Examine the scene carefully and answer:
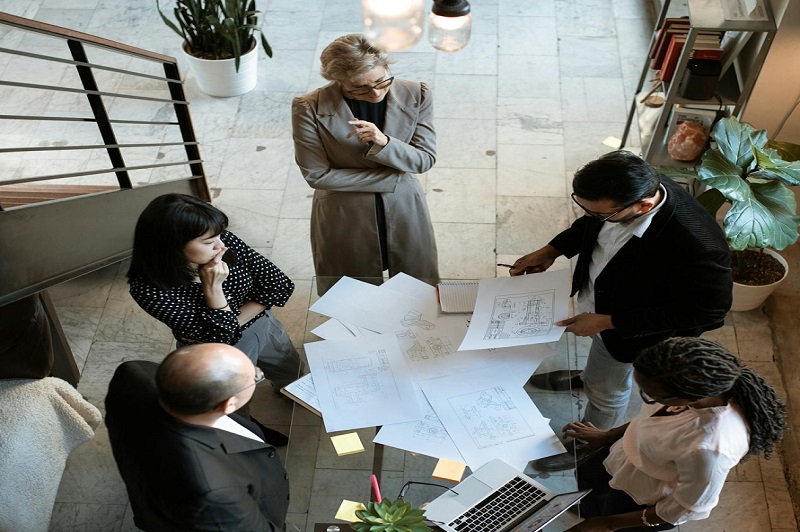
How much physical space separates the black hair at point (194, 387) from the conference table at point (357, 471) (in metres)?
0.59

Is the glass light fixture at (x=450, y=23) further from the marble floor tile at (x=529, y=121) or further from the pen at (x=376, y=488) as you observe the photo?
the marble floor tile at (x=529, y=121)

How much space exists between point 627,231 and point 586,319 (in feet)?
1.24

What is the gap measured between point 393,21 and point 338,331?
121 centimetres

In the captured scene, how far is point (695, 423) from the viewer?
2.15m

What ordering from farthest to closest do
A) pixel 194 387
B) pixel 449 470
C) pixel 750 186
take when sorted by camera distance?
1. pixel 750 186
2. pixel 449 470
3. pixel 194 387

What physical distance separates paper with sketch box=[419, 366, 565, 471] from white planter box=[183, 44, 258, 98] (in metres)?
3.66

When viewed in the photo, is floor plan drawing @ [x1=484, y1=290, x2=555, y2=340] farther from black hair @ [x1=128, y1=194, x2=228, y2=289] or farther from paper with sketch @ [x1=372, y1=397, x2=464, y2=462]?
black hair @ [x1=128, y1=194, x2=228, y2=289]

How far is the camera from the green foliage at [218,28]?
207 inches

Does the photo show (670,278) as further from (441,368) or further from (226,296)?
(226,296)

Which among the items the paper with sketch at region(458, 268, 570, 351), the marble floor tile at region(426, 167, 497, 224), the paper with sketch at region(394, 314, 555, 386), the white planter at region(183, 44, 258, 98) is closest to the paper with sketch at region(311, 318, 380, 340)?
the paper with sketch at region(394, 314, 555, 386)

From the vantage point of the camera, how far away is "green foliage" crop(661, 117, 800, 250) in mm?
3355

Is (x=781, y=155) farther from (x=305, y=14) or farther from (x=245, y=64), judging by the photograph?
(x=305, y=14)

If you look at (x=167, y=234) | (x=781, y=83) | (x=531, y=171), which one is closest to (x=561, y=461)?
(x=167, y=234)

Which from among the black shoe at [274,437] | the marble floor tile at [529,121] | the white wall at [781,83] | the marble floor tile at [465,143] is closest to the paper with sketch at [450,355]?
the black shoe at [274,437]
